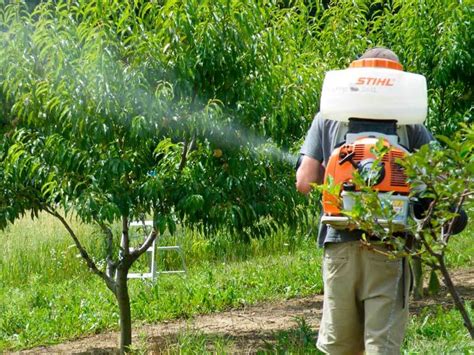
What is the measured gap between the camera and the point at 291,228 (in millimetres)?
6844

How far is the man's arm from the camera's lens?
15.1 ft

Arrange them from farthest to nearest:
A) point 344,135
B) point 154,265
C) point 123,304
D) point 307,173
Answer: point 154,265 → point 123,304 → point 307,173 → point 344,135

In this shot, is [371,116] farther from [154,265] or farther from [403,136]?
[154,265]

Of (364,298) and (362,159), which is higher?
(362,159)

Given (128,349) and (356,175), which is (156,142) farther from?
(356,175)

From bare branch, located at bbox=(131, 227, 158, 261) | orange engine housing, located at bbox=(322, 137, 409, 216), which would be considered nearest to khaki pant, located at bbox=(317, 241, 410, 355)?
orange engine housing, located at bbox=(322, 137, 409, 216)

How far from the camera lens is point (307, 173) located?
461cm

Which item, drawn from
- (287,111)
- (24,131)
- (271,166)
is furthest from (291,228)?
(24,131)

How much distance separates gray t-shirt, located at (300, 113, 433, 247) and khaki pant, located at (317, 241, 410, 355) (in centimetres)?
4

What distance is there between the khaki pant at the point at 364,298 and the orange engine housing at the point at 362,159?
0.35 meters

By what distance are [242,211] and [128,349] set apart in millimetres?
1526

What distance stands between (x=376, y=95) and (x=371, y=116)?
3.6 inches

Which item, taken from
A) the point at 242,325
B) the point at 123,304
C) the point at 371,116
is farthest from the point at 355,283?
the point at 242,325

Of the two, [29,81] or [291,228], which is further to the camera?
[291,228]
